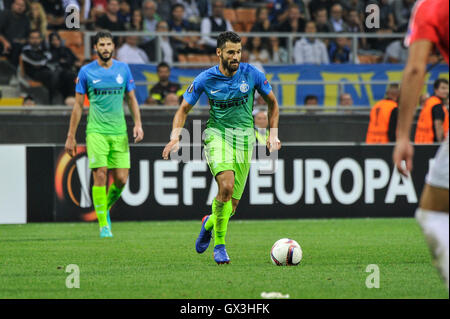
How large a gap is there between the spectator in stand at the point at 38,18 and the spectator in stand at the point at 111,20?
3.52 feet

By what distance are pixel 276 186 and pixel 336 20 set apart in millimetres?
5902

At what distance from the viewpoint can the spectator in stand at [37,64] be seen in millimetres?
16734

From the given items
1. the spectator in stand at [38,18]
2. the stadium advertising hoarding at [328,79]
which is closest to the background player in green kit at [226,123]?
the stadium advertising hoarding at [328,79]

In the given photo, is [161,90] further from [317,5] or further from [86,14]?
[317,5]

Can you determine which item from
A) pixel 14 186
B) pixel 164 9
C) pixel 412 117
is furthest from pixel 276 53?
pixel 412 117

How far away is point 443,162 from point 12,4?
14.2 meters

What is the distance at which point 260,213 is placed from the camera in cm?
1480

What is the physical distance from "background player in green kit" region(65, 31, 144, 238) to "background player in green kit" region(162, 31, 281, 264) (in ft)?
9.47

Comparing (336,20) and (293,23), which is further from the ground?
(336,20)

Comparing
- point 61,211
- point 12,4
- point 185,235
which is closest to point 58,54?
point 12,4

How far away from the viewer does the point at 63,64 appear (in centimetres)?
1684

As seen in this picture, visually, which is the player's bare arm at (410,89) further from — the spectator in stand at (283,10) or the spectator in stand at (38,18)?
the spectator in stand at (283,10)
